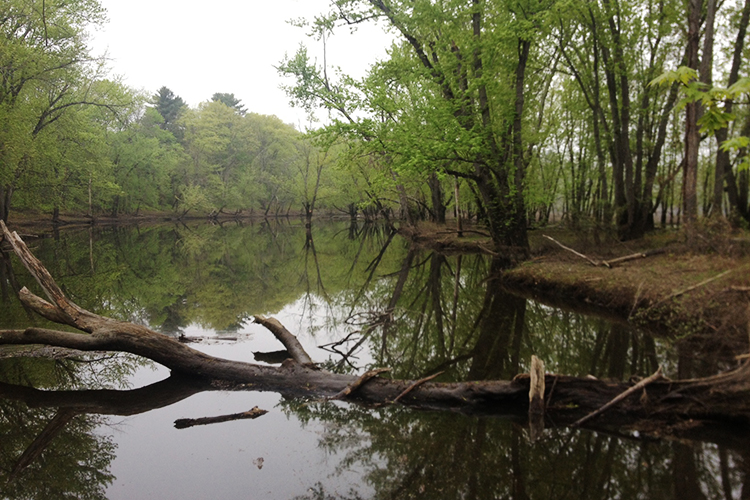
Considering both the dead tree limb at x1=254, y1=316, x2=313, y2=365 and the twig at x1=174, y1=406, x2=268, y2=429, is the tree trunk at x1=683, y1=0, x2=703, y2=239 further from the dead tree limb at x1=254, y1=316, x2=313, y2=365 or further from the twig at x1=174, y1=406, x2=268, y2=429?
the twig at x1=174, y1=406, x2=268, y2=429

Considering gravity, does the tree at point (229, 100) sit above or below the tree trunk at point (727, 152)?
above

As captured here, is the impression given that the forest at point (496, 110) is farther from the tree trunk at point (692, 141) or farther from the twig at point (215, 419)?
the twig at point (215, 419)

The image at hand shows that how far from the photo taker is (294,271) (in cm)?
1980

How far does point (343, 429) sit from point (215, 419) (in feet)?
5.39

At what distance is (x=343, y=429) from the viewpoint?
5.44 meters

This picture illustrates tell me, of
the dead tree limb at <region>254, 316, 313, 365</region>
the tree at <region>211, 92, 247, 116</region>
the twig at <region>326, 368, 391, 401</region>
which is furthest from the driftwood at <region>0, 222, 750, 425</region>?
the tree at <region>211, 92, 247, 116</region>

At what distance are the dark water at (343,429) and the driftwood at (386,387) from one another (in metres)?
0.20

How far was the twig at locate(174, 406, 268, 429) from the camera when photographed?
5617 mm

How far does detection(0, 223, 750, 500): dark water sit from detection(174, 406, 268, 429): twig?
0.11m

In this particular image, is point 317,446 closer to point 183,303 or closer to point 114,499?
point 114,499

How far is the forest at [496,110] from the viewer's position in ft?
45.9

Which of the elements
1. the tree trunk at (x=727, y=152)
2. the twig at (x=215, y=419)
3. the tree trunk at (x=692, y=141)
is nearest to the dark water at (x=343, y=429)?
the twig at (x=215, y=419)

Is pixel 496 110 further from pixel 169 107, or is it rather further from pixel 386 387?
pixel 169 107

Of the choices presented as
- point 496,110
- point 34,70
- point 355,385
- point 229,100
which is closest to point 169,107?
point 229,100
